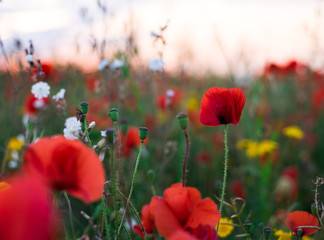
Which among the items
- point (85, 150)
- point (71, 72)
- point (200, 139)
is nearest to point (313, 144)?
point (200, 139)

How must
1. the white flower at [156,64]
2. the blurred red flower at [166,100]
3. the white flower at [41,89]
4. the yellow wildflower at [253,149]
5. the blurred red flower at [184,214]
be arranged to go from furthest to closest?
the yellow wildflower at [253,149]
the blurred red flower at [166,100]
the white flower at [156,64]
the white flower at [41,89]
the blurred red flower at [184,214]

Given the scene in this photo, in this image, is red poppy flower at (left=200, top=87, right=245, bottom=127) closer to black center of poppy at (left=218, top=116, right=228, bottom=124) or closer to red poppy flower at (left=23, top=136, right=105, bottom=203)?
black center of poppy at (left=218, top=116, right=228, bottom=124)

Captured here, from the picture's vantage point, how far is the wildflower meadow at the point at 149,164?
1.68 ft

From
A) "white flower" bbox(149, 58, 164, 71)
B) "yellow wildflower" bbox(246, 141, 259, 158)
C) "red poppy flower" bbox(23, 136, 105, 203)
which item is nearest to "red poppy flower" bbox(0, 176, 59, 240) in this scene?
"red poppy flower" bbox(23, 136, 105, 203)

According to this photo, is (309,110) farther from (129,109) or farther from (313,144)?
(129,109)

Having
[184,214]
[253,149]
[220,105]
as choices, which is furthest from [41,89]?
[253,149]

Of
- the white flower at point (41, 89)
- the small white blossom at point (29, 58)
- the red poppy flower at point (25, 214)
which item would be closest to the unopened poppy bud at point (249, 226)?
the red poppy flower at point (25, 214)

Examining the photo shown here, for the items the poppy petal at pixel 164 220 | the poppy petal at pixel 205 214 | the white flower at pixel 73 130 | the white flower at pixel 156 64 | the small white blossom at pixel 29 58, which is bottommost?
the poppy petal at pixel 205 214

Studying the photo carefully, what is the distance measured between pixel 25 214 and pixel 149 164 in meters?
1.78

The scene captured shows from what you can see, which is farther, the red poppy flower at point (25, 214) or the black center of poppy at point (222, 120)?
the black center of poppy at point (222, 120)

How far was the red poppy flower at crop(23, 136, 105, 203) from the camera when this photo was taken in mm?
500

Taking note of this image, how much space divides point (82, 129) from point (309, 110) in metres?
3.39

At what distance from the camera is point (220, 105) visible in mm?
855

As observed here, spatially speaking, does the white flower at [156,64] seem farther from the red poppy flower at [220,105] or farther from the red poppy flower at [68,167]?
the red poppy flower at [68,167]
